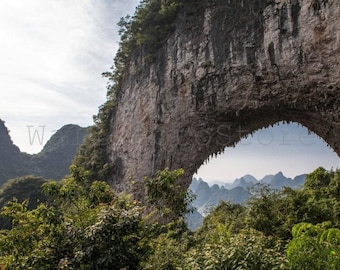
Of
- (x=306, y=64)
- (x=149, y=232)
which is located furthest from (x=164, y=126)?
(x=149, y=232)

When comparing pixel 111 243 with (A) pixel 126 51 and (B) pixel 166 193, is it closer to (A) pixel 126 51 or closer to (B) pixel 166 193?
(B) pixel 166 193

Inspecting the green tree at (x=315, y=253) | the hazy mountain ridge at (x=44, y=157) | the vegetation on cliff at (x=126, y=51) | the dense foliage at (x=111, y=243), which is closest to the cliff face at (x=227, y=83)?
the vegetation on cliff at (x=126, y=51)

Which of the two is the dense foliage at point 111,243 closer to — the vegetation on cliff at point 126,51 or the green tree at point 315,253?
the green tree at point 315,253

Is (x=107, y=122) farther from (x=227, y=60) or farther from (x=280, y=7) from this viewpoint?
(x=280, y=7)

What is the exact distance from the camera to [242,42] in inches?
580

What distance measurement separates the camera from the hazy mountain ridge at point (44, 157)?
49.5 metres

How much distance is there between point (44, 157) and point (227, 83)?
5014cm

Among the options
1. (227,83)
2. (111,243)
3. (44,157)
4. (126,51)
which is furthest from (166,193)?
(44,157)

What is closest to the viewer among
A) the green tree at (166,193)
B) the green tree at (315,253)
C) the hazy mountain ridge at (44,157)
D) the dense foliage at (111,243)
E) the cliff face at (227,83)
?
the green tree at (315,253)

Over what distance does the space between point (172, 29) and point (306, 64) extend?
7.81 metres

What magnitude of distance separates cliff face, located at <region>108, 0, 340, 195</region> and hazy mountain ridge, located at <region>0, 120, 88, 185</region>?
27.4 meters

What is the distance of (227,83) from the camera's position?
15.3 metres

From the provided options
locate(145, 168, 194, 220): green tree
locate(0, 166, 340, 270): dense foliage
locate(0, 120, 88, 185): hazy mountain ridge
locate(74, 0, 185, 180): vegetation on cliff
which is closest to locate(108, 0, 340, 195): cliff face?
locate(74, 0, 185, 180): vegetation on cliff

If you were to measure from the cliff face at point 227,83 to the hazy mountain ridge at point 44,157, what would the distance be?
27.4 m
